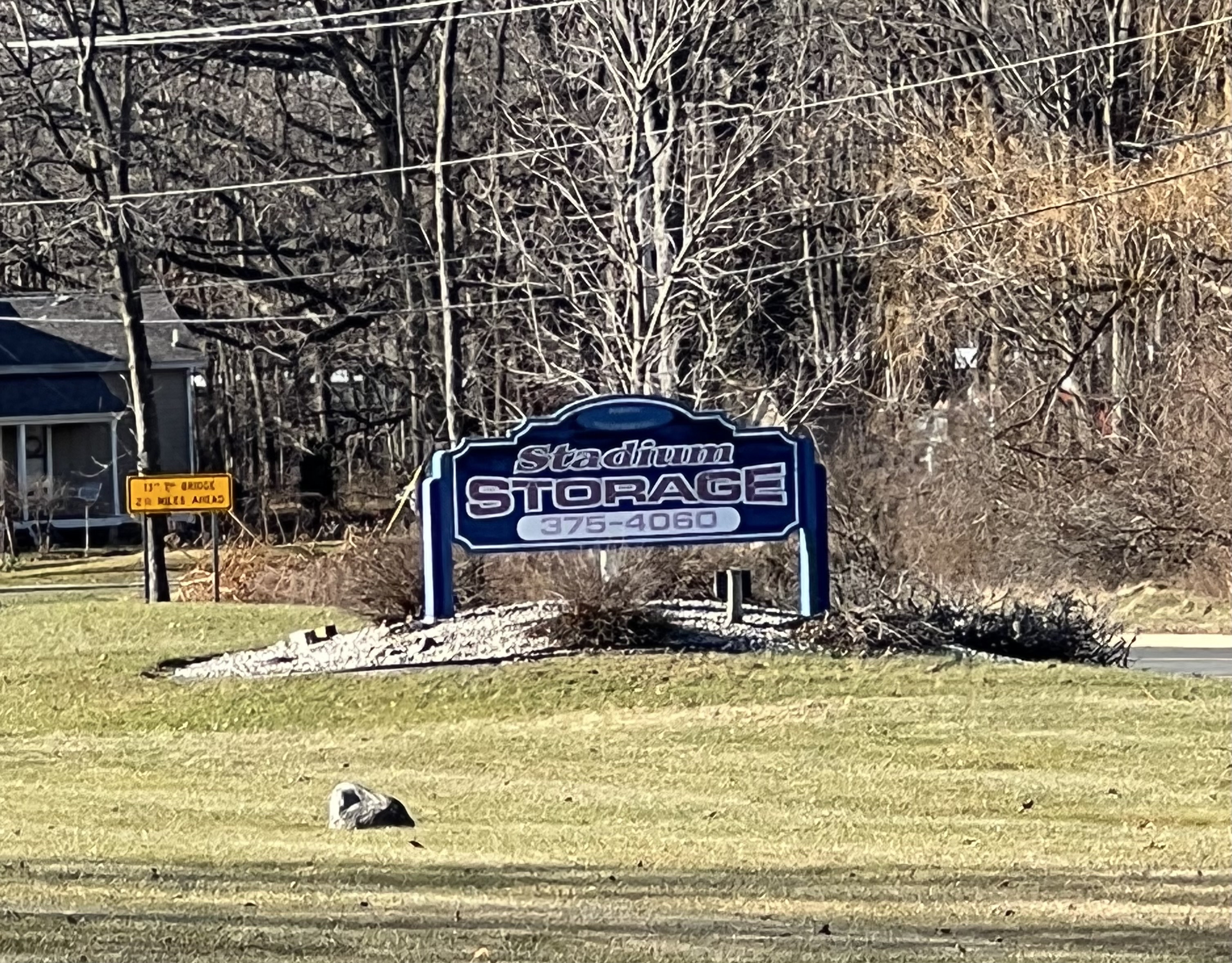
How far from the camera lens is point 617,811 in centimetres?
1188

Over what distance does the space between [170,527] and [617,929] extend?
3683cm

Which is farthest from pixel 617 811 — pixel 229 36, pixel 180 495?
pixel 229 36

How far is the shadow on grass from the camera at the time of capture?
7.13m

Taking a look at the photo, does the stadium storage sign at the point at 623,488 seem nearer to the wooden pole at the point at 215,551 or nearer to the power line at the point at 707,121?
the power line at the point at 707,121

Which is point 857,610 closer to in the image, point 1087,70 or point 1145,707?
point 1145,707

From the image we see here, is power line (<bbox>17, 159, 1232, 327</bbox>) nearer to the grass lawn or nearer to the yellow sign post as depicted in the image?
the yellow sign post

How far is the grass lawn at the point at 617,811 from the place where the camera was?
7.54 m

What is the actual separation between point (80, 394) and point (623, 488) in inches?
1169

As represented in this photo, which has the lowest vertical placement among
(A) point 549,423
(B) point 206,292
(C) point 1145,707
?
(C) point 1145,707

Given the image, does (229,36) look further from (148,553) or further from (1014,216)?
(1014,216)

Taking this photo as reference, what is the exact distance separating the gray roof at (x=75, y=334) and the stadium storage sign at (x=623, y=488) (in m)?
27.9

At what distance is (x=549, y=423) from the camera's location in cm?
1805

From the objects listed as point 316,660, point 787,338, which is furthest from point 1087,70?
point 316,660

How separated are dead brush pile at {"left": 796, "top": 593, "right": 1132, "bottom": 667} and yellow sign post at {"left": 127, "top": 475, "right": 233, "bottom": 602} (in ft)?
34.3
